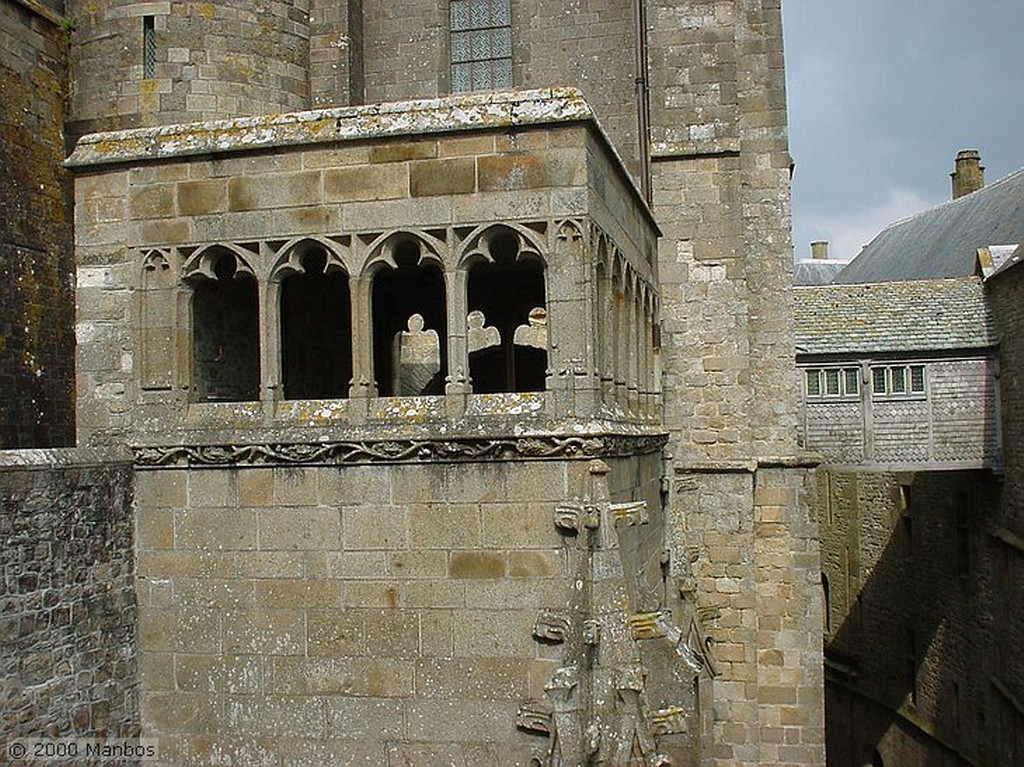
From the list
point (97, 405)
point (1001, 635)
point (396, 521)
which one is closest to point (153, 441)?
point (97, 405)

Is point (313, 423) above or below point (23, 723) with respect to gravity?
above

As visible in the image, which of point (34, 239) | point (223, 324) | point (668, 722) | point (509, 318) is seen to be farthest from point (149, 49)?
point (668, 722)

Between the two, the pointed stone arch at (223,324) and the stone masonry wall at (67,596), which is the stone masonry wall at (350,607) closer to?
the stone masonry wall at (67,596)

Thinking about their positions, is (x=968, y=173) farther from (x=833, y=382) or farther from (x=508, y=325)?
(x=508, y=325)

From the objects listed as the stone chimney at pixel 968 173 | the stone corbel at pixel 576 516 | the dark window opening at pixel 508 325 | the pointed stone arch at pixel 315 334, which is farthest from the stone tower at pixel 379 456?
the stone chimney at pixel 968 173

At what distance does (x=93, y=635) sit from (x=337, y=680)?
1.60m

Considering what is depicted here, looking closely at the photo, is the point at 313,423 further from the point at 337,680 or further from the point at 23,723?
the point at 23,723

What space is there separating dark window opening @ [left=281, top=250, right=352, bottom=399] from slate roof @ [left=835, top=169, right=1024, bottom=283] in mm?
13856

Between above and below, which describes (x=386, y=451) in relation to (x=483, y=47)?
below

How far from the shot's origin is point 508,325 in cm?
1081

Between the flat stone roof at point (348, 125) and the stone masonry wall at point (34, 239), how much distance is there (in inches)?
145

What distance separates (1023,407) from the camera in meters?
14.9

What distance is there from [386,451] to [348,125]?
216 centimetres

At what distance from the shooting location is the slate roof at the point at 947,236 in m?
22.0
